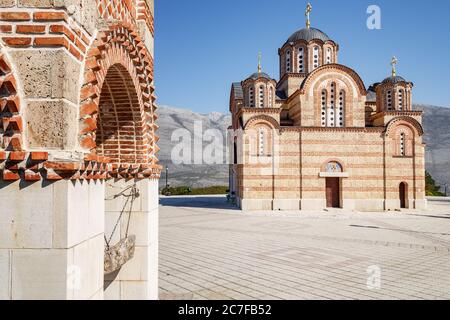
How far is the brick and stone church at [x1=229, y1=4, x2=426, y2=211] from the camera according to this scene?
20469 millimetres

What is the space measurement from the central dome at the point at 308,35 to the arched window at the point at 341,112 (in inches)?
250

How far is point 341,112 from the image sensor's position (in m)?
21.5

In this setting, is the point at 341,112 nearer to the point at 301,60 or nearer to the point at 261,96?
the point at 261,96

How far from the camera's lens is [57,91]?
2365mm

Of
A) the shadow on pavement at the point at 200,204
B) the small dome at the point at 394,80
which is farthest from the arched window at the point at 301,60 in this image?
the shadow on pavement at the point at 200,204

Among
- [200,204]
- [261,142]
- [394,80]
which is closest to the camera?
[261,142]

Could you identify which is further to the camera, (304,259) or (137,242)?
(304,259)

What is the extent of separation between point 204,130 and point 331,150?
264 ft

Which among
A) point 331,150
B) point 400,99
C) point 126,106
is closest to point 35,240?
point 126,106

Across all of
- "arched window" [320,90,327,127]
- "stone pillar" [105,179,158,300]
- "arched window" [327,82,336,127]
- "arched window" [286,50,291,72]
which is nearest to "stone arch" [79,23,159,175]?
"stone pillar" [105,179,158,300]

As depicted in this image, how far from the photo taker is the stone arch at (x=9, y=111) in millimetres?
2279

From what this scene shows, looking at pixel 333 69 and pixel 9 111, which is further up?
pixel 333 69

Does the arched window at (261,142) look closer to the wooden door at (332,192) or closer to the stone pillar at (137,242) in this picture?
the wooden door at (332,192)
